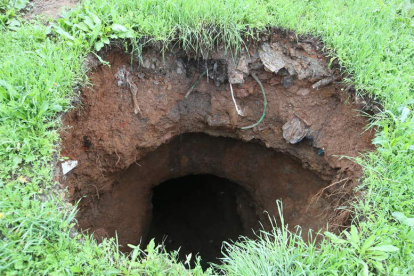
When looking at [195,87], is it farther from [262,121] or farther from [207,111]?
[262,121]

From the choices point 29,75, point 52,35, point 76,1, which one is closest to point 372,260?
point 29,75

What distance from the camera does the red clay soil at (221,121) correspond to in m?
2.56

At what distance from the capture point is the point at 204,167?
4.18m

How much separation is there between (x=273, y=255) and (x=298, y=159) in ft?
5.25

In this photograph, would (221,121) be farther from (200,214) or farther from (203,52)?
(200,214)

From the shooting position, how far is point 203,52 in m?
2.64

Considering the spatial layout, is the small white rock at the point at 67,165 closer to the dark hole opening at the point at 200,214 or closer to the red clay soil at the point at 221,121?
the red clay soil at the point at 221,121

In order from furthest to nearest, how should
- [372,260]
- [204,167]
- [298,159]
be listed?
[204,167] < [298,159] < [372,260]

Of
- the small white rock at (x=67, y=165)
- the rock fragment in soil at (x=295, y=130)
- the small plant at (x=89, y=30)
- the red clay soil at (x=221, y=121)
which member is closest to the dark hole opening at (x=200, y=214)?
the red clay soil at (x=221, y=121)

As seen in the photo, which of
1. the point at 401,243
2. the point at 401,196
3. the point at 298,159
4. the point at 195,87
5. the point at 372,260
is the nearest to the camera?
the point at 372,260

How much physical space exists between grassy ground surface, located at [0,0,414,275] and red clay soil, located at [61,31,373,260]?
0.20 m

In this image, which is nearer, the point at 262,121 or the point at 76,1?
the point at 76,1

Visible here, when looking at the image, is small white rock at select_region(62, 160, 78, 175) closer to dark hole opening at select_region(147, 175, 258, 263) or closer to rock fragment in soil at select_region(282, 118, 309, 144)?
rock fragment in soil at select_region(282, 118, 309, 144)

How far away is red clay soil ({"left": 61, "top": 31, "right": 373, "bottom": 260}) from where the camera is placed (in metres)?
2.56
